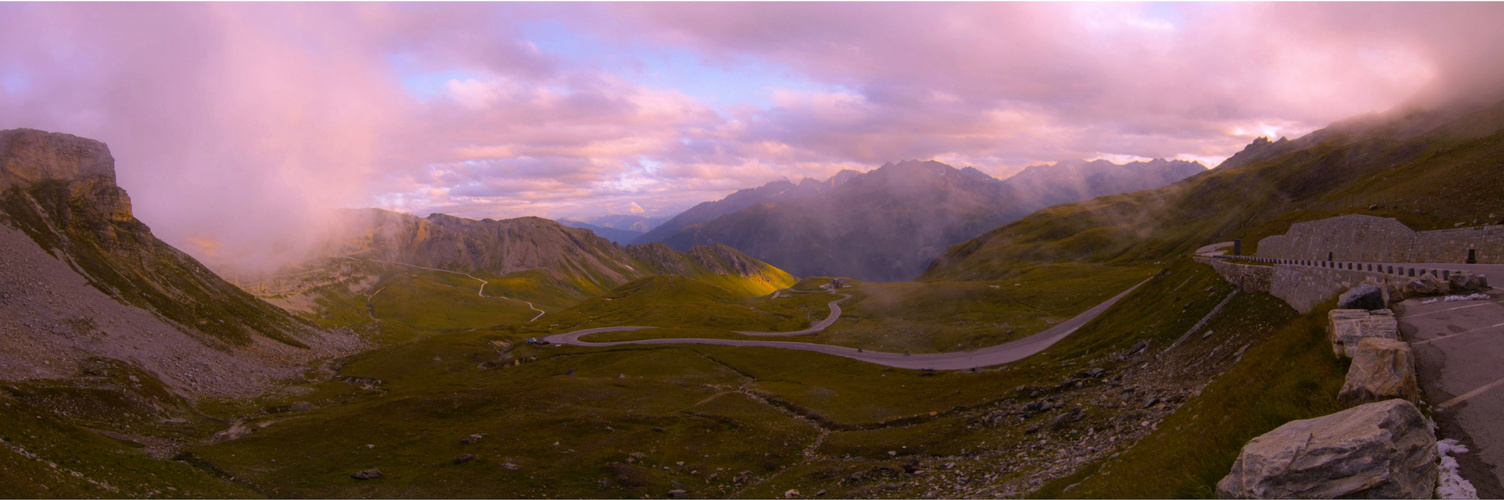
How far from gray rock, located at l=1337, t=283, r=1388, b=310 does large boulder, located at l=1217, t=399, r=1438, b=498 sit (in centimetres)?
1424

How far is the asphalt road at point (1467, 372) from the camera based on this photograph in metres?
14.1

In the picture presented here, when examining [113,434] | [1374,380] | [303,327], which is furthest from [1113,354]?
[303,327]

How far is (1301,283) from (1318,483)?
33926 millimetres

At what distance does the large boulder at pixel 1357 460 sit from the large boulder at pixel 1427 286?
59.4 ft

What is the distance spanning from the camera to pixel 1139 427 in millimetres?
32969

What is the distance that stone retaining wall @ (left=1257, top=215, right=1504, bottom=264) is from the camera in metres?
46.8

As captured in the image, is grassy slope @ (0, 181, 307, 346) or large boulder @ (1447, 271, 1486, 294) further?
grassy slope @ (0, 181, 307, 346)

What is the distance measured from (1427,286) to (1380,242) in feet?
180

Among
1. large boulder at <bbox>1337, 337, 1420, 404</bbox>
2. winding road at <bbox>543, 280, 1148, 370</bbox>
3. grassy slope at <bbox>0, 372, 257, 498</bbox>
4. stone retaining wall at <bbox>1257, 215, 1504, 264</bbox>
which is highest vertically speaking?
stone retaining wall at <bbox>1257, 215, 1504, 264</bbox>

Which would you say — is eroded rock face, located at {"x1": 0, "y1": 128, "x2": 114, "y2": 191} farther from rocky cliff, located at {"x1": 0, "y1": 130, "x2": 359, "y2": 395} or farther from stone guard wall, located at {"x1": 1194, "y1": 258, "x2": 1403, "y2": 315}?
→ stone guard wall, located at {"x1": 1194, "y1": 258, "x2": 1403, "y2": 315}

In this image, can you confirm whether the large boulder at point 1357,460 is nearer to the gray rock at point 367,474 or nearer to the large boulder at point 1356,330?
the large boulder at point 1356,330

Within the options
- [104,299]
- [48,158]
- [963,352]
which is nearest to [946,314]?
[963,352]

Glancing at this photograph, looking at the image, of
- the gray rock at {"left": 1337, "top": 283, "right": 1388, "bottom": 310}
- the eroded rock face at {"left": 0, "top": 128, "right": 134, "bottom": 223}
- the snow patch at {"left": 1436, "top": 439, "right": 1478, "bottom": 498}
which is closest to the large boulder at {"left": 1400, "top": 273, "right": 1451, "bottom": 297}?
the gray rock at {"left": 1337, "top": 283, "right": 1388, "bottom": 310}

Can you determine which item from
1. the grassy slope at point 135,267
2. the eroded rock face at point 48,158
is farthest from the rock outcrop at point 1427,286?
the eroded rock face at point 48,158
